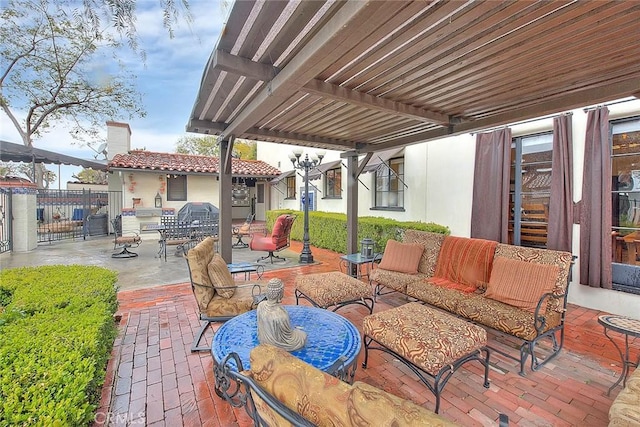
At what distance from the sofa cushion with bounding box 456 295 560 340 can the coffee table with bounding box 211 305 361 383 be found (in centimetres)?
152

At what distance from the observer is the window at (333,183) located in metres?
10.3

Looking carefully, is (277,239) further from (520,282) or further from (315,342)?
(520,282)

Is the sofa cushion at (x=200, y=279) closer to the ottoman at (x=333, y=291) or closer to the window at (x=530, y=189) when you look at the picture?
the ottoman at (x=333, y=291)

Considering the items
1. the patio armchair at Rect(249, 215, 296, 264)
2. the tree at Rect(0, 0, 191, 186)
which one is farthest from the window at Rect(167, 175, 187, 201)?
the patio armchair at Rect(249, 215, 296, 264)

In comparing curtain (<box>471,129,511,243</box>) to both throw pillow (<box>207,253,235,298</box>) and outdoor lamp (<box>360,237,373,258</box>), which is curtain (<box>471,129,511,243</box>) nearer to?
outdoor lamp (<box>360,237,373,258</box>)

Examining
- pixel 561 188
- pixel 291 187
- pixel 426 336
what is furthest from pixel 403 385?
pixel 291 187

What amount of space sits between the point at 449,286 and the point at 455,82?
2.53 meters

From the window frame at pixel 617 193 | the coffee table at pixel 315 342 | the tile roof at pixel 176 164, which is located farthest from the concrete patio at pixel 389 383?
the tile roof at pixel 176 164

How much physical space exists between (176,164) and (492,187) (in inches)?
444

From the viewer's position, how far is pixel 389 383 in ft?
8.15

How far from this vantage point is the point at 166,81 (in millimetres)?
3613

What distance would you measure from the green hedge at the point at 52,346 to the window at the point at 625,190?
6.03m

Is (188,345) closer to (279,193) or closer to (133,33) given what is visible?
(133,33)

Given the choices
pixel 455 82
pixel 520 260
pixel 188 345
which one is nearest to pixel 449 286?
pixel 520 260
